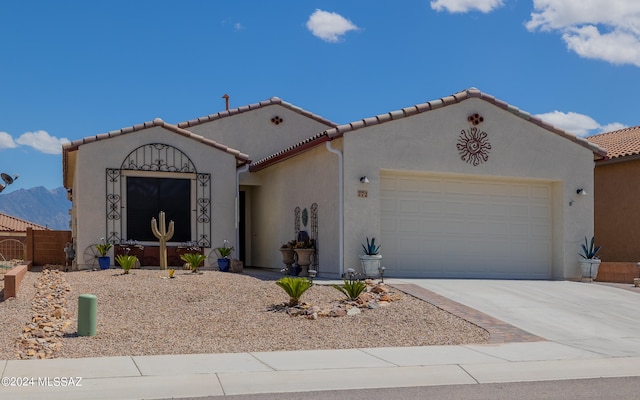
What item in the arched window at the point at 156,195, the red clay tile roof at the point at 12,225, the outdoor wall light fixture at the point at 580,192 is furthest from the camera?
the red clay tile roof at the point at 12,225

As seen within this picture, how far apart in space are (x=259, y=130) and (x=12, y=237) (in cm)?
1969

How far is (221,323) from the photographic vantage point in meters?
11.3

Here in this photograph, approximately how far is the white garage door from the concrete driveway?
93 centimetres

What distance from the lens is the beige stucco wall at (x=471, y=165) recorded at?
52.4ft

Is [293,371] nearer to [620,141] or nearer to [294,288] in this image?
[294,288]

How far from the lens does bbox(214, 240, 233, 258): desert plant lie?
1842 centimetres

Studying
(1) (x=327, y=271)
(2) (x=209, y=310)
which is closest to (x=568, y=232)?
(1) (x=327, y=271)

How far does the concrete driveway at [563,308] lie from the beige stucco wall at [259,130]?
8.99 meters

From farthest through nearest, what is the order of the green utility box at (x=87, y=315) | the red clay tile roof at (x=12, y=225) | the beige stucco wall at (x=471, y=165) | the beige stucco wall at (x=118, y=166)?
1. the red clay tile roof at (x=12, y=225)
2. the beige stucco wall at (x=118, y=166)
3. the beige stucco wall at (x=471, y=165)
4. the green utility box at (x=87, y=315)

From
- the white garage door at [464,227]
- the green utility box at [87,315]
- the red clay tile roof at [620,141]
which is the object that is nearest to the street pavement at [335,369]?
the green utility box at [87,315]

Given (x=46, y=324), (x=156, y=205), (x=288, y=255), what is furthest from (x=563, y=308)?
(x=156, y=205)

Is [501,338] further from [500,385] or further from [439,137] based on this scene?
[439,137]

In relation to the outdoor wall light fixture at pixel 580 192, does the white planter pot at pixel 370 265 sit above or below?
below

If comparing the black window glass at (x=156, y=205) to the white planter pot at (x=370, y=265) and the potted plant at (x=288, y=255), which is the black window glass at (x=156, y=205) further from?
the white planter pot at (x=370, y=265)
